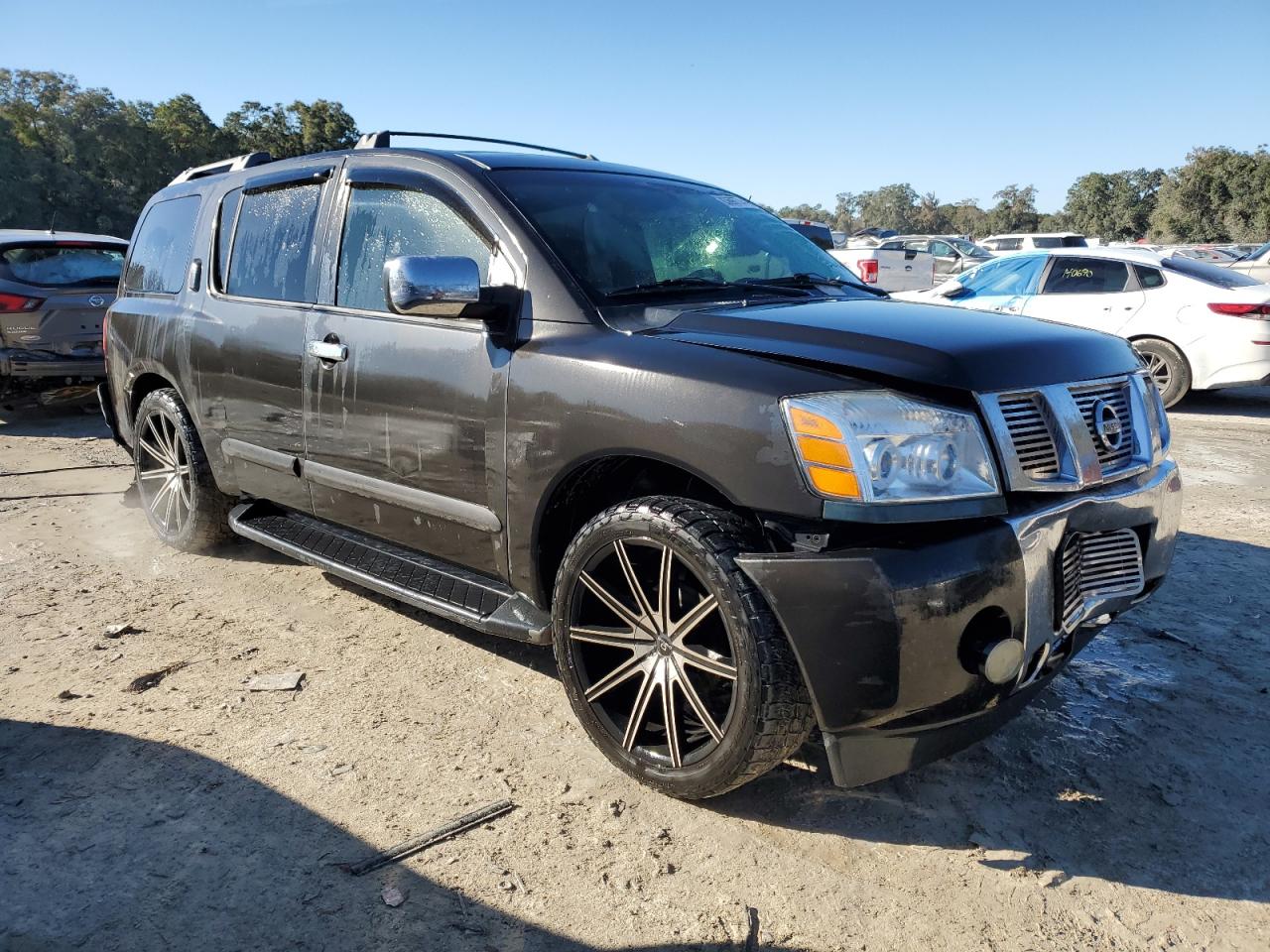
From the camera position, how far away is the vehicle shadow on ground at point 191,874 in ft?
6.79

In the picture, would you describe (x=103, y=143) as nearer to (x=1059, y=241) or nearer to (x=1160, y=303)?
(x=1059, y=241)

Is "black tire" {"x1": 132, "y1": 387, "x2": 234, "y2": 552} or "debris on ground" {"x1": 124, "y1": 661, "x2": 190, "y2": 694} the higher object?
"black tire" {"x1": 132, "y1": 387, "x2": 234, "y2": 552}

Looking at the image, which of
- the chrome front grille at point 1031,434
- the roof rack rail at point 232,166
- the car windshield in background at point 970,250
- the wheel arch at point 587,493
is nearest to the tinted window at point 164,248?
the roof rack rail at point 232,166

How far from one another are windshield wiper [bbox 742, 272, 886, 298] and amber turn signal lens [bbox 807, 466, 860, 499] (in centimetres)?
125


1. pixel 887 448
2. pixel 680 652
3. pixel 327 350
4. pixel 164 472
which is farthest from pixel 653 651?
pixel 164 472

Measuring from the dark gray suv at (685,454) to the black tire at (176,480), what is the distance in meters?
0.62

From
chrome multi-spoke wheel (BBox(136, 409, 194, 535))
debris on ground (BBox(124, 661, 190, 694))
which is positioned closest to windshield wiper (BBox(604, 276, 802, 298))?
debris on ground (BBox(124, 661, 190, 694))

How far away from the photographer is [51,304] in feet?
26.7

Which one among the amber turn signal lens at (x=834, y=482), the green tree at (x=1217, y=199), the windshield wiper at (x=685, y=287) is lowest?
the amber turn signal lens at (x=834, y=482)

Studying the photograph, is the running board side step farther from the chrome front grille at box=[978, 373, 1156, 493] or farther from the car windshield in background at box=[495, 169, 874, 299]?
the chrome front grille at box=[978, 373, 1156, 493]

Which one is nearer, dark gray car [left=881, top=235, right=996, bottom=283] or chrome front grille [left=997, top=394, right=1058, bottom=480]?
chrome front grille [left=997, top=394, right=1058, bottom=480]

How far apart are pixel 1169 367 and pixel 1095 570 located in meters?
7.49

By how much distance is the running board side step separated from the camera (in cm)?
293

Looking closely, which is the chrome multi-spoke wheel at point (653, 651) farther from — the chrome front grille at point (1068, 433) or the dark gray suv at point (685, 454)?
the chrome front grille at point (1068, 433)
